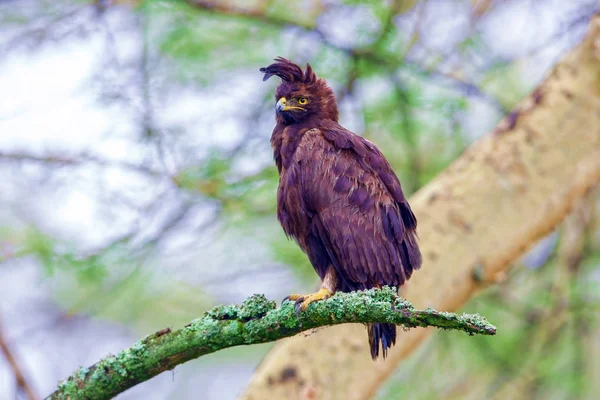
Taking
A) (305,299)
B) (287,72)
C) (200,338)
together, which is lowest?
(200,338)

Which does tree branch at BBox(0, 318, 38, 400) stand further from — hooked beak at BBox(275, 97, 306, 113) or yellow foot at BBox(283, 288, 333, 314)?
hooked beak at BBox(275, 97, 306, 113)

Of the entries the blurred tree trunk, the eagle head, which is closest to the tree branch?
the blurred tree trunk

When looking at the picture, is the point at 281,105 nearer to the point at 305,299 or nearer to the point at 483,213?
the point at 305,299

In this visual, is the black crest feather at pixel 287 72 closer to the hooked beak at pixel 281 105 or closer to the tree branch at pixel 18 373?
the hooked beak at pixel 281 105

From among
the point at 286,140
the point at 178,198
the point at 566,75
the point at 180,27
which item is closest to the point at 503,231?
the point at 566,75

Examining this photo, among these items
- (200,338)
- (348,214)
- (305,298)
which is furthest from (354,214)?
(200,338)

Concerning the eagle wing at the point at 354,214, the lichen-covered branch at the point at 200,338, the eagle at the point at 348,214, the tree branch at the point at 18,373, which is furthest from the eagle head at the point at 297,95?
the tree branch at the point at 18,373

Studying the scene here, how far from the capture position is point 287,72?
542 centimetres

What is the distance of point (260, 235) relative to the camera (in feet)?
25.5

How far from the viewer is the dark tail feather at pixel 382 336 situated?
4.54m

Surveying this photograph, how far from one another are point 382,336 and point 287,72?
77.8 inches

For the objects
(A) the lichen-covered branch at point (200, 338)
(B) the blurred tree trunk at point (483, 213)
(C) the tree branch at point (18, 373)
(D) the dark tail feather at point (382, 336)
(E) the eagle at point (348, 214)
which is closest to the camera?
(A) the lichen-covered branch at point (200, 338)

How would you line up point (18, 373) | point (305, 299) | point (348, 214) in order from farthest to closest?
point (18, 373), point (348, 214), point (305, 299)

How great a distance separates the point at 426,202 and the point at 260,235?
2035 mm
